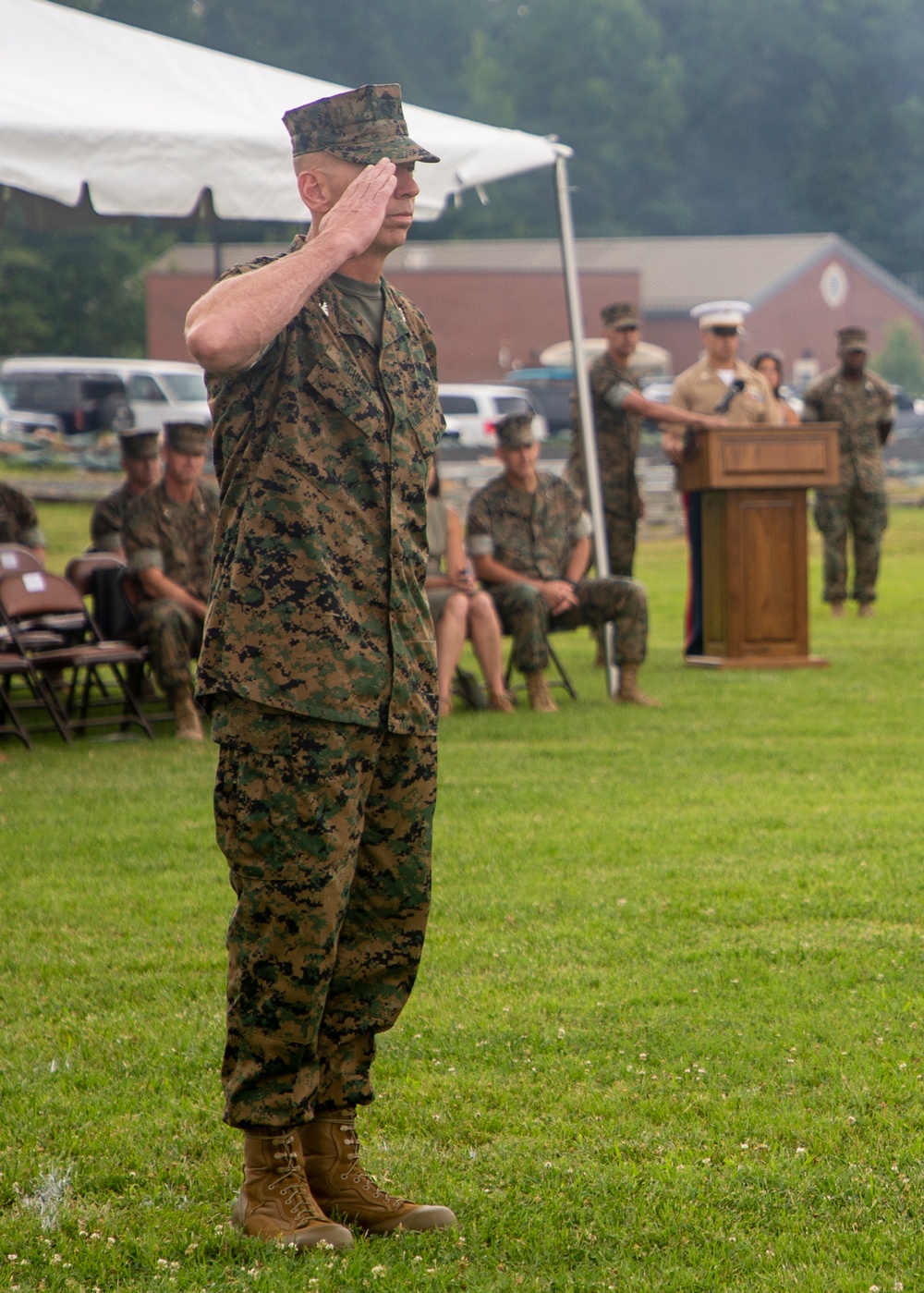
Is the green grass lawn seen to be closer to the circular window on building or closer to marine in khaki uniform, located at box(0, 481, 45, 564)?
marine in khaki uniform, located at box(0, 481, 45, 564)

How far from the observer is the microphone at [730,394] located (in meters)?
11.3

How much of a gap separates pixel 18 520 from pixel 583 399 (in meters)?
3.48

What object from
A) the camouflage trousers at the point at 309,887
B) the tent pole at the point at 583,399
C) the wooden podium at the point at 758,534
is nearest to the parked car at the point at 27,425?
the wooden podium at the point at 758,534

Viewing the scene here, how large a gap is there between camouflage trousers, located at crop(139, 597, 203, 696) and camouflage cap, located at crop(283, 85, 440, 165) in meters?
5.94

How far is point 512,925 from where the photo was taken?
17.2 ft

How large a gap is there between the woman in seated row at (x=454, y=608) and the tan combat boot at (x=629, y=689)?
72 cm

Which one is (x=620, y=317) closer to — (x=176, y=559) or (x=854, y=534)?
(x=176, y=559)

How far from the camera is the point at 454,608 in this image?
9.40 meters

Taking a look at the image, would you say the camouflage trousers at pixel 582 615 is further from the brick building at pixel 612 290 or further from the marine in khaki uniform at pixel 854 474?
the brick building at pixel 612 290

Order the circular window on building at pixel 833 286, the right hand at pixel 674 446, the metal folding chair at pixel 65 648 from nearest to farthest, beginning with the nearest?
the metal folding chair at pixel 65 648 → the right hand at pixel 674 446 → the circular window on building at pixel 833 286

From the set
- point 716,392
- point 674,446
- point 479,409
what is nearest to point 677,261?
point 479,409

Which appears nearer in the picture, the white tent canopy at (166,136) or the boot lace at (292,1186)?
the boot lace at (292,1186)

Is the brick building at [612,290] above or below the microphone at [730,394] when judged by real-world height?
above

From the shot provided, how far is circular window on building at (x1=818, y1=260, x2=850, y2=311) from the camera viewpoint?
216 feet
